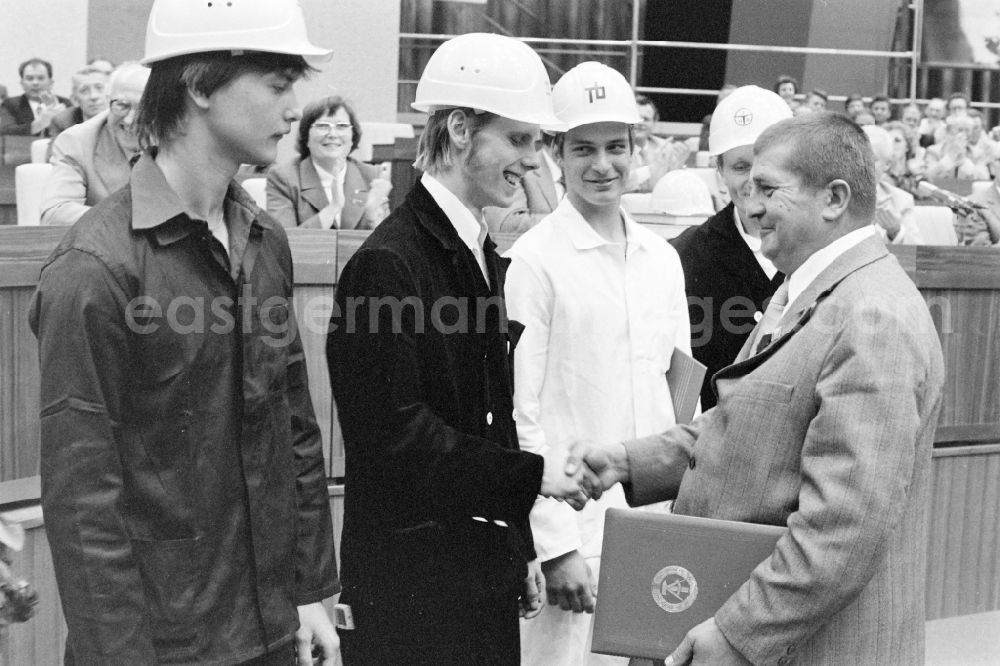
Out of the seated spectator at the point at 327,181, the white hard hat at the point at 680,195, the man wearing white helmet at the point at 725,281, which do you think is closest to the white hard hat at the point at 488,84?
the man wearing white helmet at the point at 725,281

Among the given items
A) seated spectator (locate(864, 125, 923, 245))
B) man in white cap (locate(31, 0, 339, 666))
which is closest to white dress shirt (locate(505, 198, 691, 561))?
man in white cap (locate(31, 0, 339, 666))

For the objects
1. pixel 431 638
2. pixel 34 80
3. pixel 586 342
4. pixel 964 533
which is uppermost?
pixel 34 80

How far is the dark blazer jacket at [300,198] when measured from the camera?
269 inches

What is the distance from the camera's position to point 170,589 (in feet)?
8.23

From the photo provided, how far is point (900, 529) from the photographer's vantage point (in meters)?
2.69

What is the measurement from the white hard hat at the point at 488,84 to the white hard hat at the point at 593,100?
0.80m

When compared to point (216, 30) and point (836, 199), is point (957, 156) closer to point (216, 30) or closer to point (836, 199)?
point (836, 199)

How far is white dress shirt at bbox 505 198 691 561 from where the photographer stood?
3826 mm

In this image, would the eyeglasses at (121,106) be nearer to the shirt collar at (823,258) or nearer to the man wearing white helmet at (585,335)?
the man wearing white helmet at (585,335)

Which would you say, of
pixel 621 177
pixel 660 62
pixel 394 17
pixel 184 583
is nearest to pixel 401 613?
pixel 184 583

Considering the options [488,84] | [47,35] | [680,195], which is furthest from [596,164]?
[47,35]

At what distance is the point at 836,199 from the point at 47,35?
10.3 m

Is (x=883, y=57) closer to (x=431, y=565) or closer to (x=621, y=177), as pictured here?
(x=621, y=177)

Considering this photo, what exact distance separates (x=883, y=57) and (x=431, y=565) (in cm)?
1995
